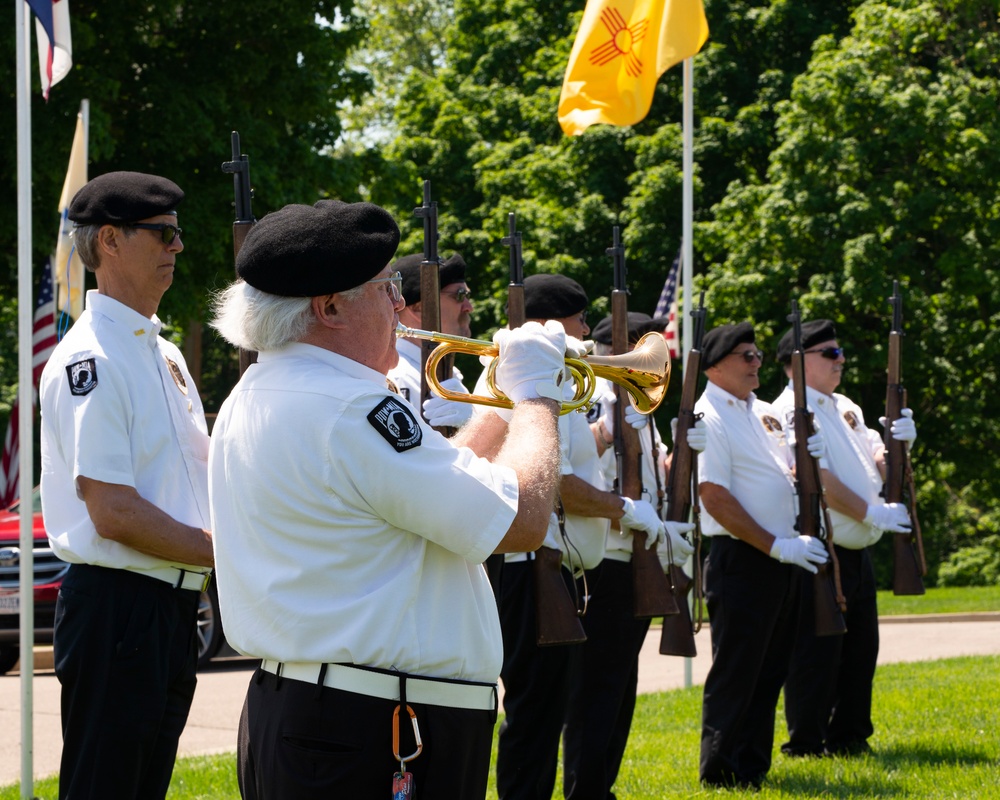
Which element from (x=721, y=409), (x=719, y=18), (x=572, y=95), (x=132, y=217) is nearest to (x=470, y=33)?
(x=719, y=18)

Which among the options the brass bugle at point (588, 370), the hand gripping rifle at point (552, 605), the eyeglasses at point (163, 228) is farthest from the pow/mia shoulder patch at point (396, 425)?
the hand gripping rifle at point (552, 605)

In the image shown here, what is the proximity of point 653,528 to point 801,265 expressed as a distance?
17.7m

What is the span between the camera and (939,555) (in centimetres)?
2834

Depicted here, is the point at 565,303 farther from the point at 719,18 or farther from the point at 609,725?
the point at 719,18

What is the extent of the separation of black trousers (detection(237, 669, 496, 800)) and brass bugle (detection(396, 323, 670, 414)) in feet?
3.21

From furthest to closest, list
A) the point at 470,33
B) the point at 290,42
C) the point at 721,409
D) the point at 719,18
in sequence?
the point at 470,33 < the point at 719,18 < the point at 290,42 < the point at 721,409

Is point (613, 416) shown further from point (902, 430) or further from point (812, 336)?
point (902, 430)

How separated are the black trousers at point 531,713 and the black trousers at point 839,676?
223 cm

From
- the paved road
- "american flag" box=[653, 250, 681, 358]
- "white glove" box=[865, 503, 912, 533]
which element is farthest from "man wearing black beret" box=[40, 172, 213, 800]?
"american flag" box=[653, 250, 681, 358]

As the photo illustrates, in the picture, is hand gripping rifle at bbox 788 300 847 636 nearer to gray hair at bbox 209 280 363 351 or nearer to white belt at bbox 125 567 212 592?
white belt at bbox 125 567 212 592

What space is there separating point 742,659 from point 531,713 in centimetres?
163

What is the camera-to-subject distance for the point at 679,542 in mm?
6188

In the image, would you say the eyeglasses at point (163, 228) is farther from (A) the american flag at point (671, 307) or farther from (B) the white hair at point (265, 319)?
(A) the american flag at point (671, 307)

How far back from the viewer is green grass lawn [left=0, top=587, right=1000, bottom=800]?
21.1 ft
